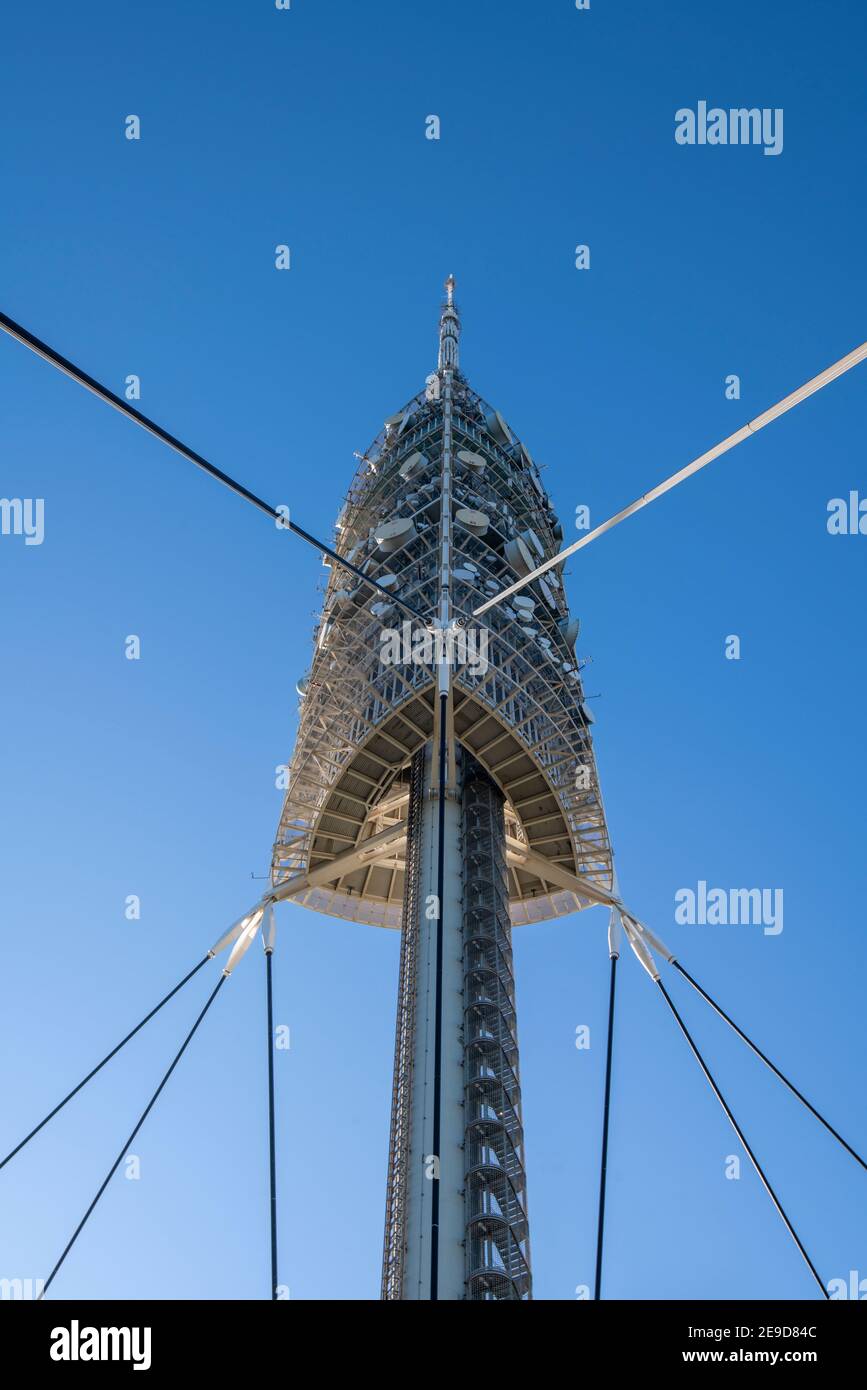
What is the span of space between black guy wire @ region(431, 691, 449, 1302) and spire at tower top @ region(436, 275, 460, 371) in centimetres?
2937

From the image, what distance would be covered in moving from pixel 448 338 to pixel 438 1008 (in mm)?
45407

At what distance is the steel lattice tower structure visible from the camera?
3903 cm

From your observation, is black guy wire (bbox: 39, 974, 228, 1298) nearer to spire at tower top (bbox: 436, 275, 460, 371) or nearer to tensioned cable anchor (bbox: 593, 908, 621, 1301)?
tensioned cable anchor (bbox: 593, 908, 621, 1301)

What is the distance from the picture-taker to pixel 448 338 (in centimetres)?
7525

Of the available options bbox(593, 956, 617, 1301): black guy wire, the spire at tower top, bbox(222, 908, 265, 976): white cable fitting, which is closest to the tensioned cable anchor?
bbox(593, 956, 617, 1301): black guy wire

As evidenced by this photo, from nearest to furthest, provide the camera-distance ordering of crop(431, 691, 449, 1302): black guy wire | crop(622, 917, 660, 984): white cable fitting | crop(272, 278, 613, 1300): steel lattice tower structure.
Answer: crop(431, 691, 449, 1302): black guy wire → crop(272, 278, 613, 1300): steel lattice tower structure → crop(622, 917, 660, 984): white cable fitting

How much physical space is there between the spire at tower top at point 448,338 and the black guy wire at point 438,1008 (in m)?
29.4

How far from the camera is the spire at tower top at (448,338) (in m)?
73.1

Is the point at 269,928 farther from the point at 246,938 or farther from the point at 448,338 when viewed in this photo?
the point at 448,338

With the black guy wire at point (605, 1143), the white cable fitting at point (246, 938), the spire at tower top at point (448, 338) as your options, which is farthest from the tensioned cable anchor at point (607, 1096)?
the spire at tower top at point (448, 338)

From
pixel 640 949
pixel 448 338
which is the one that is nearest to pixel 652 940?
pixel 640 949

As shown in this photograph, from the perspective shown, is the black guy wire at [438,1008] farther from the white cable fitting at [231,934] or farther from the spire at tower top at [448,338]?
the spire at tower top at [448,338]
